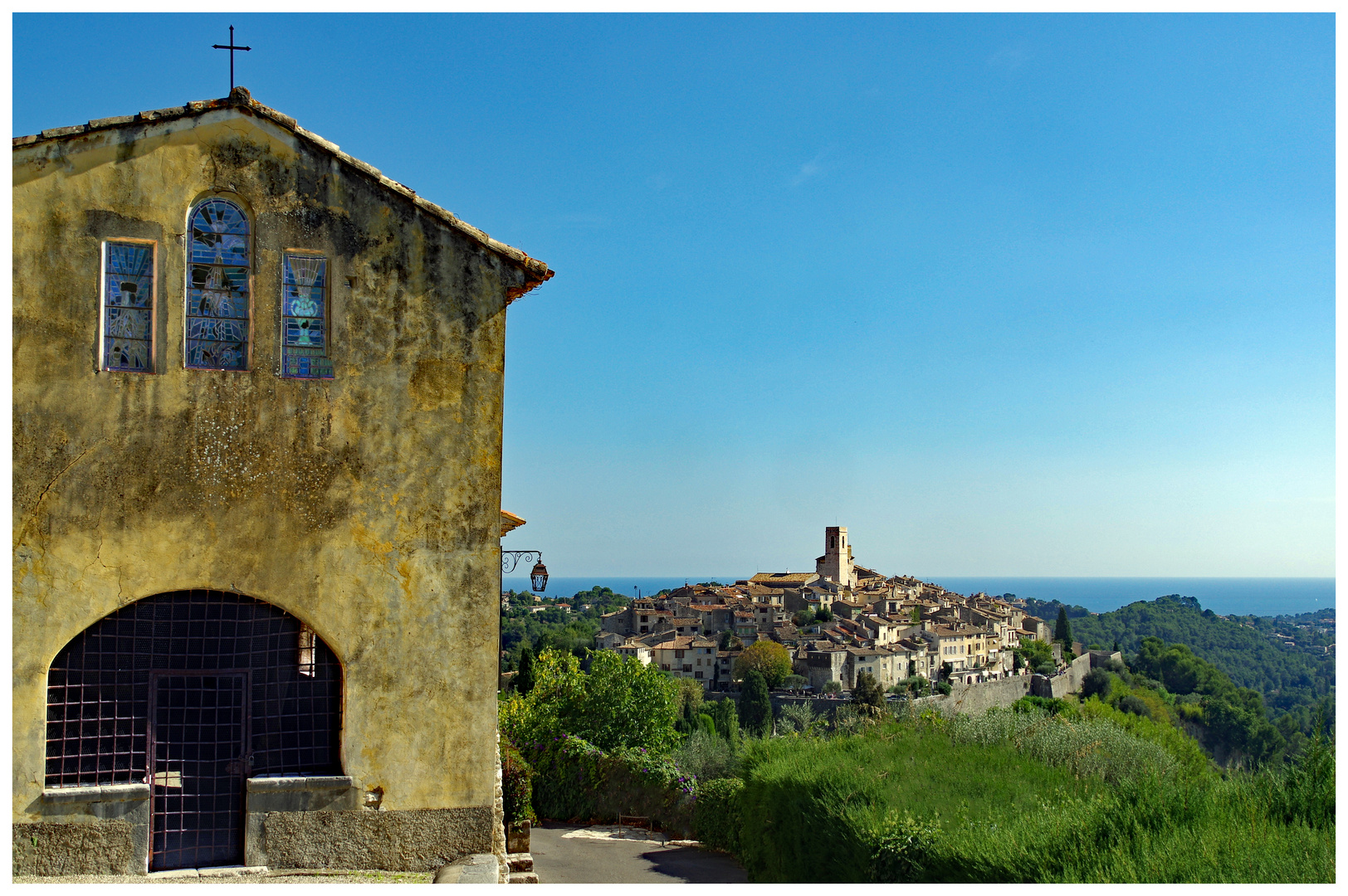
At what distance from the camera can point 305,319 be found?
7.48 metres

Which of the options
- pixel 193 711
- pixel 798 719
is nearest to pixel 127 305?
pixel 193 711

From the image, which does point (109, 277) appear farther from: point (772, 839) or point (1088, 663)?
point (1088, 663)

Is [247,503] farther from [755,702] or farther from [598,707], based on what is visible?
[755,702]

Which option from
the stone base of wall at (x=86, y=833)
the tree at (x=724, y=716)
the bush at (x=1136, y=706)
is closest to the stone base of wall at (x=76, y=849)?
the stone base of wall at (x=86, y=833)

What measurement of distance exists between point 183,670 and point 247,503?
1391 mm

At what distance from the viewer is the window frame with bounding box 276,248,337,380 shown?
7398mm

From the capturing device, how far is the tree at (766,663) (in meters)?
77.5

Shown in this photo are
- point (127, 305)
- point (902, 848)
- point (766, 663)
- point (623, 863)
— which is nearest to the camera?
point (127, 305)

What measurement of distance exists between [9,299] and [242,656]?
10.2 feet

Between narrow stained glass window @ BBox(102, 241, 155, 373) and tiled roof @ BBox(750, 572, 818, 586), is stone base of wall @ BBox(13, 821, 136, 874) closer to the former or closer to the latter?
narrow stained glass window @ BBox(102, 241, 155, 373)

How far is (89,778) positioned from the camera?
710 cm

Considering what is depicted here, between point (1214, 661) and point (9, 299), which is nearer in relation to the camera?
point (9, 299)

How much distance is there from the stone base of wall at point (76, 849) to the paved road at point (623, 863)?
20.7ft

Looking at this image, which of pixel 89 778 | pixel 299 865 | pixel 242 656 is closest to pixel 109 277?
pixel 242 656
